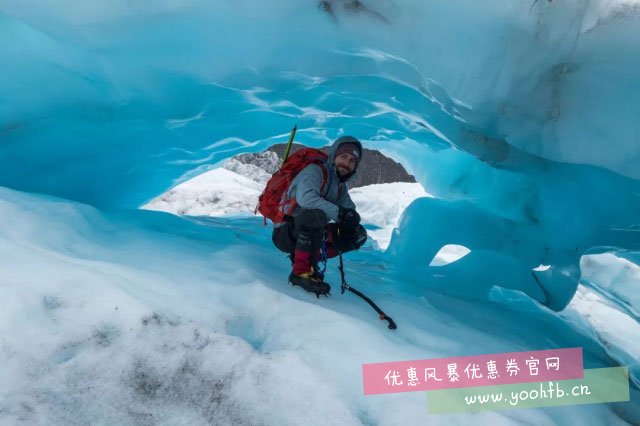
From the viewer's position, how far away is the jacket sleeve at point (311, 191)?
232 cm

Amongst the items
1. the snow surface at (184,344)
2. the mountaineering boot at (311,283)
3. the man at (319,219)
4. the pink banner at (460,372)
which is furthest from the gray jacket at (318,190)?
the pink banner at (460,372)

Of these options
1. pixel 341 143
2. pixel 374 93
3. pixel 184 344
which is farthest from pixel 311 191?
pixel 374 93

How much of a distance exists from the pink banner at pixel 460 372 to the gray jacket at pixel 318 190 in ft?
2.84

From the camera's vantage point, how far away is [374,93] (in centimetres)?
367

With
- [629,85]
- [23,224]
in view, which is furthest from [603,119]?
[23,224]

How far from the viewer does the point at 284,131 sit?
200 inches

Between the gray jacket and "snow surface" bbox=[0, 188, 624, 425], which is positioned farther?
the gray jacket

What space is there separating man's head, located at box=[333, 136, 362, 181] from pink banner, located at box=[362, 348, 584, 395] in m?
1.11

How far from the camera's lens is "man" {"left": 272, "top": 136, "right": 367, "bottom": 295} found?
2340 millimetres

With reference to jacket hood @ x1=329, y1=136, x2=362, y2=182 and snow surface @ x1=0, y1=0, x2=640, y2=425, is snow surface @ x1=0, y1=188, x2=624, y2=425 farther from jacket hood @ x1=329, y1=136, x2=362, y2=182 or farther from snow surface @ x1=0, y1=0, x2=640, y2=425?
jacket hood @ x1=329, y1=136, x2=362, y2=182

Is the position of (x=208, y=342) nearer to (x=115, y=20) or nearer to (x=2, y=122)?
(x=115, y=20)

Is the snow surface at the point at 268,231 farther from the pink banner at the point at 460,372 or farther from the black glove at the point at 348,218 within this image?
the black glove at the point at 348,218

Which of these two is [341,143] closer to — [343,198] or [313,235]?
[343,198]

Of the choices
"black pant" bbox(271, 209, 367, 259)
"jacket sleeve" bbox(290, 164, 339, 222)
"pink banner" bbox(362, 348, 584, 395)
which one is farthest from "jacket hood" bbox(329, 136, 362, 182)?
"pink banner" bbox(362, 348, 584, 395)
